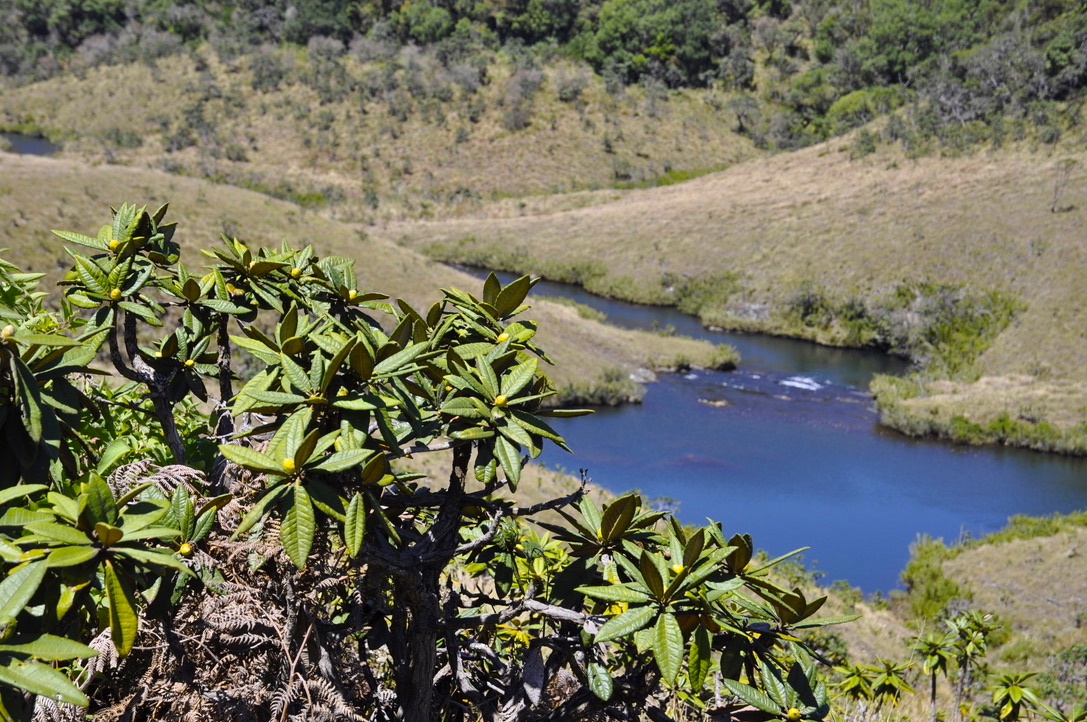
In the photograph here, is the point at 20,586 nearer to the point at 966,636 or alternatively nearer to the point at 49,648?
the point at 49,648

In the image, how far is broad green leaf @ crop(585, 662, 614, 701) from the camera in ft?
8.16

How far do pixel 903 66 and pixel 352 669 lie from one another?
64835mm

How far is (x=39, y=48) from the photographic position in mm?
64188

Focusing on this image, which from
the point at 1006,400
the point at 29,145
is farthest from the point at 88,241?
the point at 29,145

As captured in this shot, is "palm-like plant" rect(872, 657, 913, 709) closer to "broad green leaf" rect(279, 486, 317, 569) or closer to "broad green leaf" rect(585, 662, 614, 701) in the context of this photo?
"broad green leaf" rect(585, 662, 614, 701)

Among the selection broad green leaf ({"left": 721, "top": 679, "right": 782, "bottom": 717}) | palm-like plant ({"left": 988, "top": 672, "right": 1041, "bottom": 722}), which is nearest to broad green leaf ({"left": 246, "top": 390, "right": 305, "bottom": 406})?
broad green leaf ({"left": 721, "top": 679, "right": 782, "bottom": 717})

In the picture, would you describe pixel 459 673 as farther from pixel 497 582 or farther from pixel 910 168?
pixel 910 168

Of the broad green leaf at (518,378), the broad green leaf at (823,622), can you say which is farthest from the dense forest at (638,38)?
the broad green leaf at (518,378)

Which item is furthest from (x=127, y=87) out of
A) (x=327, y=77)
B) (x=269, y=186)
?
(x=269, y=186)

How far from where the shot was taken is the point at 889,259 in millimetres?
32688

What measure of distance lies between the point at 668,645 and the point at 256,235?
2301 cm

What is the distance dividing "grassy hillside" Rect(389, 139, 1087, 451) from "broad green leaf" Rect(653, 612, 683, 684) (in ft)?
73.9

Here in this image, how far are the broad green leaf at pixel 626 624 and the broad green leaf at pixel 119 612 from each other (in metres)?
1.02

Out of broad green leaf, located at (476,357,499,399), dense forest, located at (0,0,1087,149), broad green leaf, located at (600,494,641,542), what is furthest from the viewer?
dense forest, located at (0,0,1087,149)
